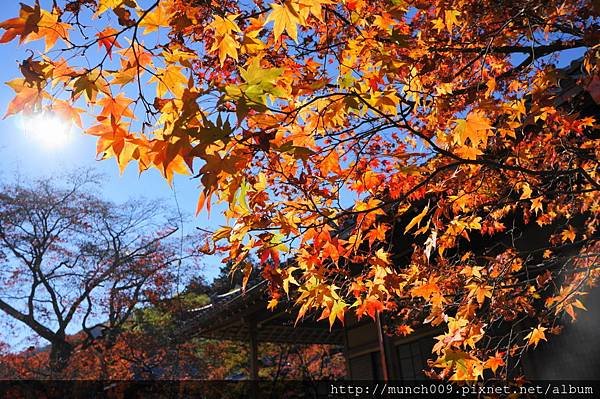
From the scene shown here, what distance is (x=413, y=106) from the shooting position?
265 cm

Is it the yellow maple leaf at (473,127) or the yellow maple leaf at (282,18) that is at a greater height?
the yellow maple leaf at (282,18)

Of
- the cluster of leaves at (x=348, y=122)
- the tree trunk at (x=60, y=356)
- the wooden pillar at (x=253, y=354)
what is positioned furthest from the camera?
the tree trunk at (x=60, y=356)

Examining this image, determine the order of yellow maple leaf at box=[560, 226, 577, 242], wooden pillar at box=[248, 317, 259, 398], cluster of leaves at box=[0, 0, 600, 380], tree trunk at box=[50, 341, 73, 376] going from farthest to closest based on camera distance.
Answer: tree trunk at box=[50, 341, 73, 376] → wooden pillar at box=[248, 317, 259, 398] → yellow maple leaf at box=[560, 226, 577, 242] → cluster of leaves at box=[0, 0, 600, 380]

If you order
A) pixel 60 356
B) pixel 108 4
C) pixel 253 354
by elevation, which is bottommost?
pixel 253 354

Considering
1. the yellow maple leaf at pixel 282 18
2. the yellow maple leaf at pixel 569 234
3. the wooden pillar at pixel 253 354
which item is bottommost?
the wooden pillar at pixel 253 354

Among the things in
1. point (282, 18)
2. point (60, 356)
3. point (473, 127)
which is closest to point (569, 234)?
point (473, 127)

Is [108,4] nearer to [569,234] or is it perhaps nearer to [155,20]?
[155,20]

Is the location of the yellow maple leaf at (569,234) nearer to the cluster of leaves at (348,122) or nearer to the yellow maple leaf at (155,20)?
the cluster of leaves at (348,122)

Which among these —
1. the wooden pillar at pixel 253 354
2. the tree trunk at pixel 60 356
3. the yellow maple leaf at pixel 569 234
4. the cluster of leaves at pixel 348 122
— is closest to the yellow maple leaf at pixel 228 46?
the cluster of leaves at pixel 348 122

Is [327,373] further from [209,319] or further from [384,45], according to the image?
[384,45]

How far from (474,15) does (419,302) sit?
10.6ft

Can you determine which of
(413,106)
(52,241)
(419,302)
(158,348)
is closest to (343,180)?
(413,106)

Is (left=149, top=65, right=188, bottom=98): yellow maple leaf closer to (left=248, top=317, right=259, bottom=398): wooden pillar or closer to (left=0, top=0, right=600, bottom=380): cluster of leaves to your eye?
(left=0, top=0, right=600, bottom=380): cluster of leaves

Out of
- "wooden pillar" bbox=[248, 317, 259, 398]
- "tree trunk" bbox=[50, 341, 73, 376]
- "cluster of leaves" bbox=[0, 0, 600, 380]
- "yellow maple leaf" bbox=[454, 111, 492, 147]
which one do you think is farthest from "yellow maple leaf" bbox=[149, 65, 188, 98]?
"tree trunk" bbox=[50, 341, 73, 376]
